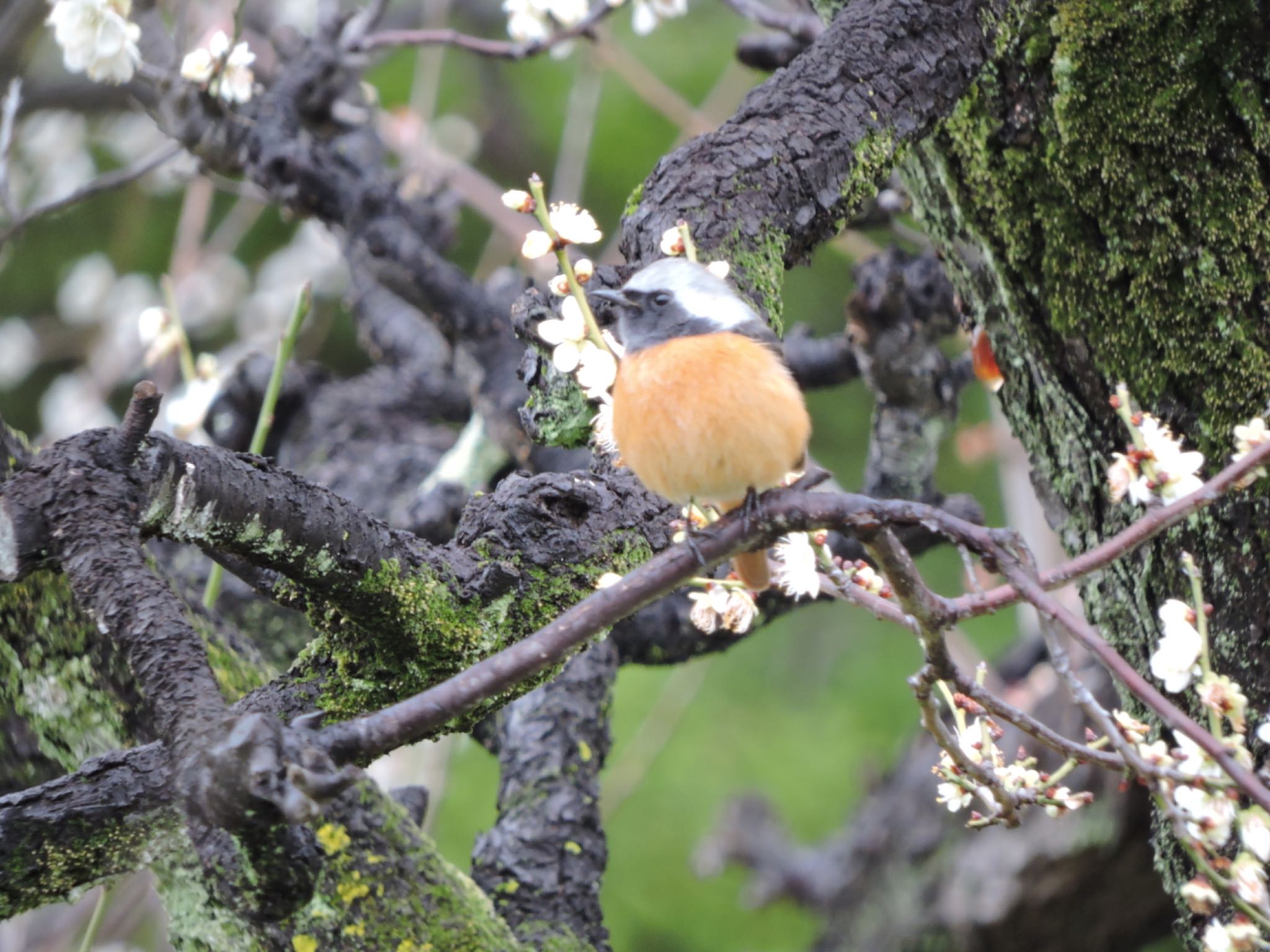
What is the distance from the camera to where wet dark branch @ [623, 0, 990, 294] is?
90.4 inches

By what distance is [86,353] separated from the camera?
6547mm

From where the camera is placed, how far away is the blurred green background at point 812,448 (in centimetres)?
578

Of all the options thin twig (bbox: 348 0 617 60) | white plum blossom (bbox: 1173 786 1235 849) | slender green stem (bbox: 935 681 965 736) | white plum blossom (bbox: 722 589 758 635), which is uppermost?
thin twig (bbox: 348 0 617 60)

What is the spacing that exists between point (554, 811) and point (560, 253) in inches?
73.8

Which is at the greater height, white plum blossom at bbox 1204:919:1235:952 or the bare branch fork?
the bare branch fork

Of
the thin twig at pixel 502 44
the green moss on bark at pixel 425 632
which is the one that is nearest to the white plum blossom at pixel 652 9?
the thin twig at pixel 502 44

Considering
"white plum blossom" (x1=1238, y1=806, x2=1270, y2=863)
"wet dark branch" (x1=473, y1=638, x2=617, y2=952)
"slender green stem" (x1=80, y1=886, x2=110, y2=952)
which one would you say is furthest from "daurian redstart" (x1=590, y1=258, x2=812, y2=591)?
"slender green stem" (x1=80, y1=886, x2=110, y2=952)

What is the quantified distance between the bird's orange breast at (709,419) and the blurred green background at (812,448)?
3227mm

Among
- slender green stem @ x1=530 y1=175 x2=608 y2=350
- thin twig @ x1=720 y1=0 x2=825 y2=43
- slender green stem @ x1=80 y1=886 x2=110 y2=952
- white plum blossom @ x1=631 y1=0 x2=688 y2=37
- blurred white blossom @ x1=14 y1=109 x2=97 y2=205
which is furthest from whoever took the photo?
blurred white blossom @ x1=14 y1=109 x2=97 y2=205

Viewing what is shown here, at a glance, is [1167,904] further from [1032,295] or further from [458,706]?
[458,706]

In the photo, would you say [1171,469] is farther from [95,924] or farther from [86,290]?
[86,290]

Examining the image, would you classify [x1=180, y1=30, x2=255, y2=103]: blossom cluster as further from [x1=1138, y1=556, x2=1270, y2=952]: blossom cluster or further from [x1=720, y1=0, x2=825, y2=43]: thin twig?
[x1=1138, y1=556, x2=1270, y2=952]: blossom cluster

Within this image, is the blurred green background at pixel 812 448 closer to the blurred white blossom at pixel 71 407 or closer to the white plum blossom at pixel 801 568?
the blurred white blossom at pixel 71 407

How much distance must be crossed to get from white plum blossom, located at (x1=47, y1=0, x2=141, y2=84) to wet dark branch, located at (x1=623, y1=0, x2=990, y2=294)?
1511 mm
